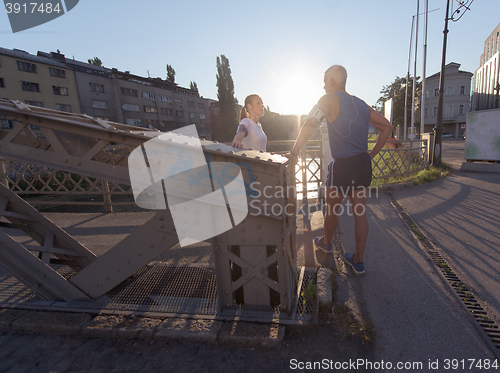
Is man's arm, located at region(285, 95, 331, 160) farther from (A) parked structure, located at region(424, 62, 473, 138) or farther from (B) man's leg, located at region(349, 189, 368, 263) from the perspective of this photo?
(A) parked structure, located at region(424, 62, 473, 138)

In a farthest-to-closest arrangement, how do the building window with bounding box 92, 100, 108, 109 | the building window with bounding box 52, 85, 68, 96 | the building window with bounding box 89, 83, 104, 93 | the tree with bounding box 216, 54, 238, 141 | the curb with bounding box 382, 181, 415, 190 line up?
the tree with bounding box 216, 54, 238, 141 < the building window with bounding box 92, 100, 108, 109 < the building window with bounding box 89, 83, 104, 93 < the building window with bounding box 52, 85, 68, 96 < the curb with bounding box 382, 181, 415, 190

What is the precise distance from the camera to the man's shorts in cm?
266

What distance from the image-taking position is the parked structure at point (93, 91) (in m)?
30.8

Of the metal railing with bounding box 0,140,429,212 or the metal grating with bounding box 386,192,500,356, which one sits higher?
the metal railing with bounding box 0,140,429,212

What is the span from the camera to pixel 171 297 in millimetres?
2529

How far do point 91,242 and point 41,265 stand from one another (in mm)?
2035

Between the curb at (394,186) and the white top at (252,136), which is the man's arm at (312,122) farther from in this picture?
the curb at (394,186)

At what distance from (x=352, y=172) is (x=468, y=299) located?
1457 millimetres

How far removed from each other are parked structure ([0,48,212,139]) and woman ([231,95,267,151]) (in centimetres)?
3796

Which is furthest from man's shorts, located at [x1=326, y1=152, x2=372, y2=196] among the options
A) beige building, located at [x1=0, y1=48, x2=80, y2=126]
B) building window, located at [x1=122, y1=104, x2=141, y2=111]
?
building window, located at [x1=122, y1=104, x2=141, y2=111]

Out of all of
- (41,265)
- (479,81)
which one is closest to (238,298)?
(41,265)

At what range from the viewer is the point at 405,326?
6.71 ft

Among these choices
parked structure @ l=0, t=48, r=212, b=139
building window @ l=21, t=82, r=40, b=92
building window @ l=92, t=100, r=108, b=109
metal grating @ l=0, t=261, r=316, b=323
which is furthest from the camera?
building window @ l=92, t=100, r=108, b=109

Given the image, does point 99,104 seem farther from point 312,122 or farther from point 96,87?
point 312,122
